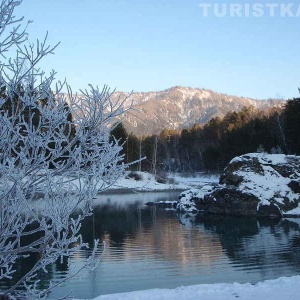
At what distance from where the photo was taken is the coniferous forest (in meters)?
48.3

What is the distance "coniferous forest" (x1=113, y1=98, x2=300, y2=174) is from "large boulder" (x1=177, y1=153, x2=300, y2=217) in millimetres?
13298

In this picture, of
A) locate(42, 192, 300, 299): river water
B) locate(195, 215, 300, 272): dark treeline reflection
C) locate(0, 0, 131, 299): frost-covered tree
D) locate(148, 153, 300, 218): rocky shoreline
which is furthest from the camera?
locate(148, 153, 300, 218): rocky shoreline

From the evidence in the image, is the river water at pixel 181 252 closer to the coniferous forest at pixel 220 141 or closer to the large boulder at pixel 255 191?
the large boulder at pixel 255 191

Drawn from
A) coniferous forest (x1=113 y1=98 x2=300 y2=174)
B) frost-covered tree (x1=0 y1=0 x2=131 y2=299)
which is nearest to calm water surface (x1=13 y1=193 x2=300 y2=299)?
frost-covered tree (x1=0 y1=0 x2=131 y2=299)

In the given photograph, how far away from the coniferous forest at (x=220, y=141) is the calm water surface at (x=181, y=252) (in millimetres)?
22038

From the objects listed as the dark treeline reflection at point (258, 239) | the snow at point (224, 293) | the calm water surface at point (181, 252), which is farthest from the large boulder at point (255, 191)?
the snow at point (224, 293)

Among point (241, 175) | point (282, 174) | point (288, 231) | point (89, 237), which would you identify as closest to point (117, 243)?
point (89, 237)

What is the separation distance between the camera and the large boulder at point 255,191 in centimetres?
2847

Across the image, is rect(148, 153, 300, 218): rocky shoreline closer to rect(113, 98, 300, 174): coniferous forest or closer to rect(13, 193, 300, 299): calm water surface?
rect(13, 193, 300, 299): calm water surface

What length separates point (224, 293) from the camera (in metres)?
9.68

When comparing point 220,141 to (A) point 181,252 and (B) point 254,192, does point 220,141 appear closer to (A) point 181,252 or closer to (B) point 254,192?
(B) point 254,192

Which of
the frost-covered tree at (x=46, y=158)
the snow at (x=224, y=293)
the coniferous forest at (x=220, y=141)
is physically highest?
the coniferous forest at (x=220, y=141)

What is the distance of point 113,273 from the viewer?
12.8 meters

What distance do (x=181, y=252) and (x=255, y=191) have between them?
14600mm
